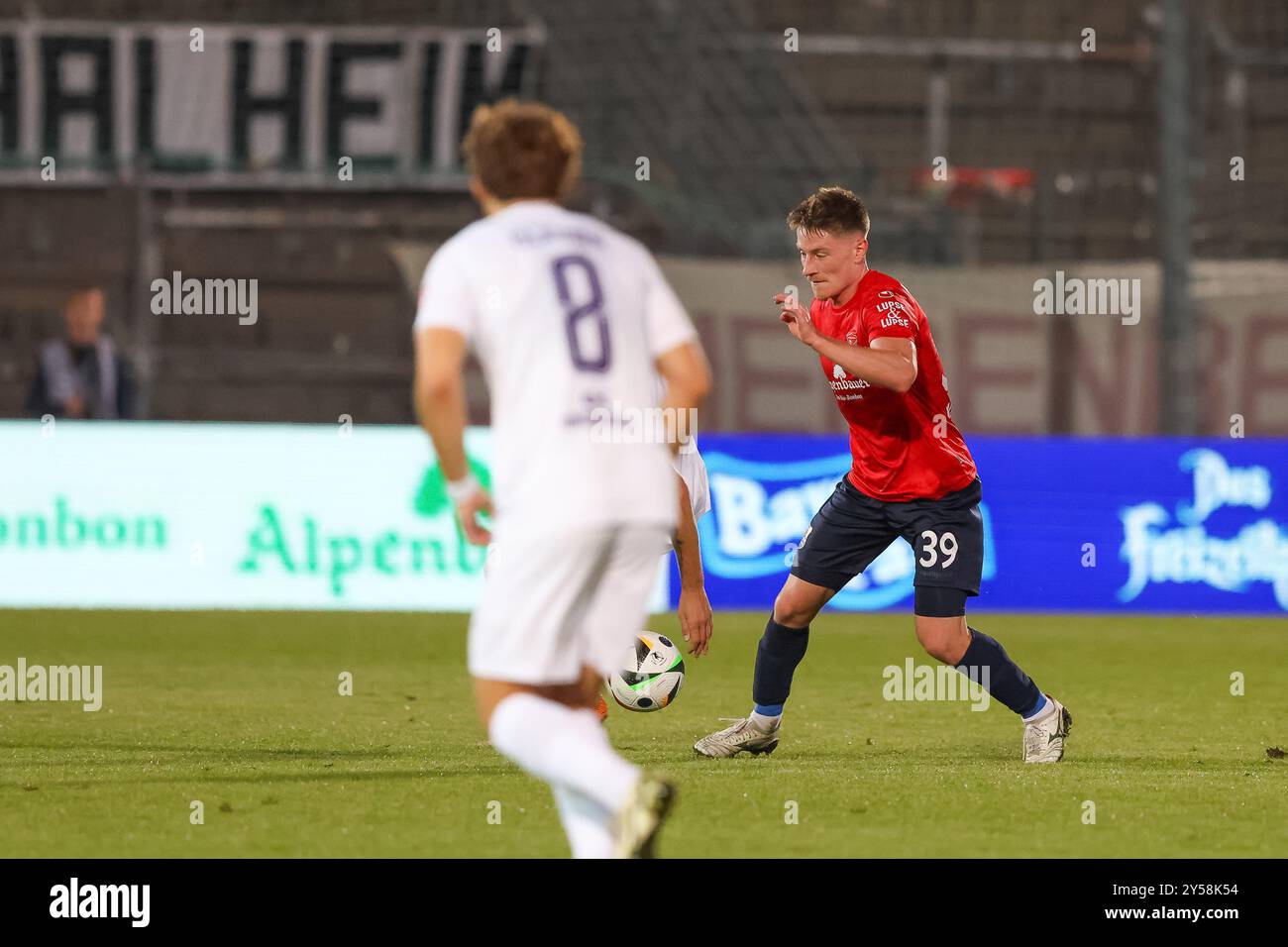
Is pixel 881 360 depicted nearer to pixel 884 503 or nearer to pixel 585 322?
pixel 884 503

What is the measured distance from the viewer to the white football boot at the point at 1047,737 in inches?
313

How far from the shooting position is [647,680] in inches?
320

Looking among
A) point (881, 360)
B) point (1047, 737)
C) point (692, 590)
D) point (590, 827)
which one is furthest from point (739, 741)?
point (590, 827)

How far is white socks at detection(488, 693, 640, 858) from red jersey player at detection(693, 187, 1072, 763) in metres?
2.80

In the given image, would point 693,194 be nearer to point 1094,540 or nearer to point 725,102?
point 725,102

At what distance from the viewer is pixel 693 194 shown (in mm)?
18938

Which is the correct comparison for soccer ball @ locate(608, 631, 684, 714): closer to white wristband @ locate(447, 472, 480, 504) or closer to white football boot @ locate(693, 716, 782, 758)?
white football boot @ locate(693, 716, 782, 758)

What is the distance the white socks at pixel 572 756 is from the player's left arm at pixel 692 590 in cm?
196

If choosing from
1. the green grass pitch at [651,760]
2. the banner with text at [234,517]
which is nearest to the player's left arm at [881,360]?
the green grass pitch at [651,760]

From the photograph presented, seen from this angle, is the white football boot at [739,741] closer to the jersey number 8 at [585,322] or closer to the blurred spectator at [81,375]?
the jersey number 8 at [585,322]

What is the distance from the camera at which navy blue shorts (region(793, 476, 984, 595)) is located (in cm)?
757

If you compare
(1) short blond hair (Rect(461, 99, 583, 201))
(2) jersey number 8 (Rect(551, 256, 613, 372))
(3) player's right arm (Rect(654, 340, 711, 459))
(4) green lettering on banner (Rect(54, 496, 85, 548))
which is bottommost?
(4) green lettering on banner (Rect(54, 496, 85, 548))

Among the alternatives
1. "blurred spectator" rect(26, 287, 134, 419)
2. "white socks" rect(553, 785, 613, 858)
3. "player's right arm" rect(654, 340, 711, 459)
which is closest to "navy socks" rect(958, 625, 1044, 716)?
"player's right arm" rect(654, 340, 711, 459)
